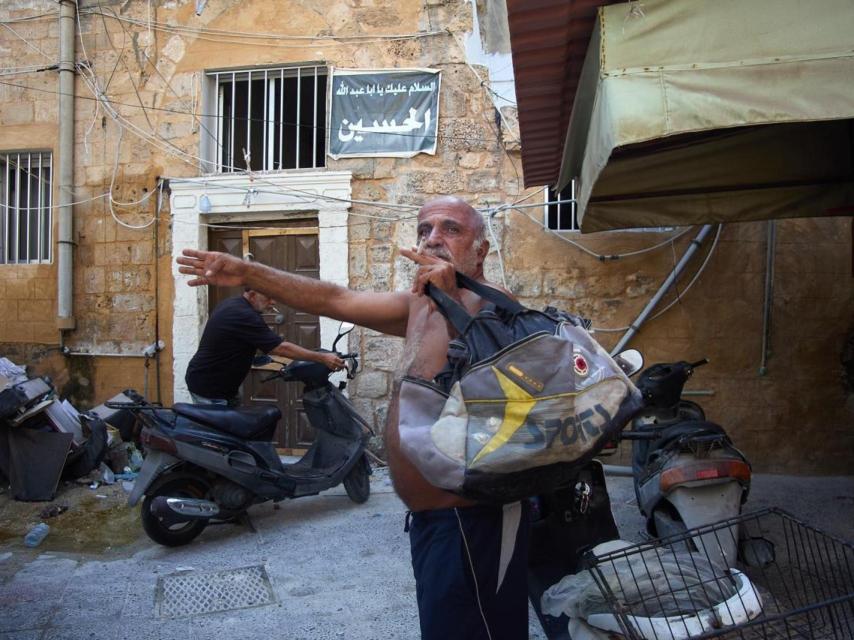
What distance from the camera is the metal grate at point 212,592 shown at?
3477 millimetres

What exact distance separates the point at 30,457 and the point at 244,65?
420 cm

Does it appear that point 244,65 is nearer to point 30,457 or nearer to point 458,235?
point 30,457

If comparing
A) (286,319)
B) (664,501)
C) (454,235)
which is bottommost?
(664,501)

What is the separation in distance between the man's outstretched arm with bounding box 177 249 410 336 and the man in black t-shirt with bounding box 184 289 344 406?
2369mm

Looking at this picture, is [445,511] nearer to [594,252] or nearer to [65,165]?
[594,252]

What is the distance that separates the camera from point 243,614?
341 cm

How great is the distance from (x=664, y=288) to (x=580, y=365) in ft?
15.5

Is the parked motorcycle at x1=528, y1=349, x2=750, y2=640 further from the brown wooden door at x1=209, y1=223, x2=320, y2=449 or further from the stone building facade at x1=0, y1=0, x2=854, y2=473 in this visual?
the brown wooden door at x1=209, y1=223, x2=320, y2=449

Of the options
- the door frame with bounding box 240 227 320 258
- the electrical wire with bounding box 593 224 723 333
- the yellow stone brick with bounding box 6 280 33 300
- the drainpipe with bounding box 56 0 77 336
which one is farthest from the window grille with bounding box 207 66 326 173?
the electrical wire with bounding box 593 224 723 333

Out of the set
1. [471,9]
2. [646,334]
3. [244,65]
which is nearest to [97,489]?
[244,65]

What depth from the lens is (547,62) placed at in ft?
11.7

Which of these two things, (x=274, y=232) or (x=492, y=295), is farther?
(x=274, y=232)

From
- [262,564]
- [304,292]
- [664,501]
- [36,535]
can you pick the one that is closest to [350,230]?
[262,564]

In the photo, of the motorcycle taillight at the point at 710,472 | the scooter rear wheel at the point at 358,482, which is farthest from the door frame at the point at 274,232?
the motorcycle taillight at the point at 710,472
